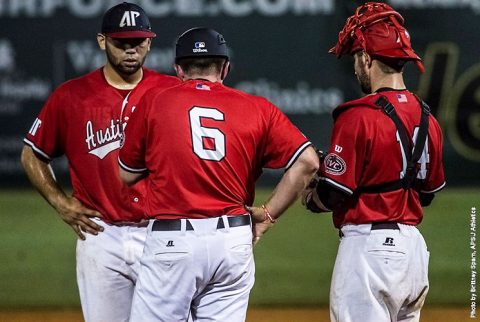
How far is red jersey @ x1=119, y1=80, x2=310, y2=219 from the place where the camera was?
4711 millimetres

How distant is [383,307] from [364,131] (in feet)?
2.81

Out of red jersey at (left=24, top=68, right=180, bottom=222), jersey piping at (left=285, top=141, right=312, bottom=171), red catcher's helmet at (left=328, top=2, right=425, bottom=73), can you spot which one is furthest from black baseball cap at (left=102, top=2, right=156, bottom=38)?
jersey piping at (left=285, top=141, right=312, bottom=171)

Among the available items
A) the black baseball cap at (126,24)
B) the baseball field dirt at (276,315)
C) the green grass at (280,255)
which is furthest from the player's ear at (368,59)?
the green grass at (280,255)

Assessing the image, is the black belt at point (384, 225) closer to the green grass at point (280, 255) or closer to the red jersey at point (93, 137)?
the red jersey at point (93, 137)

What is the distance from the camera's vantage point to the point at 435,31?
10359 millimetres

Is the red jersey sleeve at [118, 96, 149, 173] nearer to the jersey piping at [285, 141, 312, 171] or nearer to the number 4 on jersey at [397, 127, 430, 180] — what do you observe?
the jersey piping at [285, 141, 312, 171]

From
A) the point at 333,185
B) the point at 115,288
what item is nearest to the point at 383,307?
the point at 333,185

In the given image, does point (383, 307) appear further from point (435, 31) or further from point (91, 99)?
point (435, 31)

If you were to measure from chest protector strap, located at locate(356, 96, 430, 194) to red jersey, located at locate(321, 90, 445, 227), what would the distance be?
2 cm

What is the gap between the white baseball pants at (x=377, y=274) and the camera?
4742 mm

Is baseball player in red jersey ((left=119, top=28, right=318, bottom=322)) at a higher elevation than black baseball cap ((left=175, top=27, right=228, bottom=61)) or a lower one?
lower

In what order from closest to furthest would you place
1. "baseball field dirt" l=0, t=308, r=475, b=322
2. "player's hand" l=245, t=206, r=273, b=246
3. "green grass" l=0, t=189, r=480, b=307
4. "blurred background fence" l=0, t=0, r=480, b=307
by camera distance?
1. "player's hand" l=245, t=206, r=273, b=246
2. "baseball field dirt" l=0, t=308, r=475, b=322
3. "green grass" l=0, t=189, r=480, b=307
4. "blurred background fence" l=0, t=0, r=480, b=307

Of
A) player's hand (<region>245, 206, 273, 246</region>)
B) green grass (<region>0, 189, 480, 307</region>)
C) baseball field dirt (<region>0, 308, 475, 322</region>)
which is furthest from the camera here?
green grass (<region>0, 189, 480, 307</region>)

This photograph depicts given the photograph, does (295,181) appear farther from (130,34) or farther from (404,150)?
(130,34)
